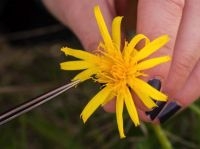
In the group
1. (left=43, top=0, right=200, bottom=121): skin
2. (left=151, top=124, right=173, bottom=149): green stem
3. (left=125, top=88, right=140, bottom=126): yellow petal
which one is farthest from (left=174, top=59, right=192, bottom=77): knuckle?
(left=151, top=124, right=173, bottom=149): green stem

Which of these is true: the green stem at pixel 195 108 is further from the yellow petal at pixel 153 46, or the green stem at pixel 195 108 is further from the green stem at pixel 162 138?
the yellow petal at pixel 153 46

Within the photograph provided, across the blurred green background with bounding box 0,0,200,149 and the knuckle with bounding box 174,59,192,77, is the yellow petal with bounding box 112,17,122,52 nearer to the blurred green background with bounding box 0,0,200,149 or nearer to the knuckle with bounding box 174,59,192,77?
the knuckle with bounding box 174,59,192,77

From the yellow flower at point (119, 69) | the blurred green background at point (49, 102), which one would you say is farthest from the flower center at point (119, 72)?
the blurred green background at point (49, 102)

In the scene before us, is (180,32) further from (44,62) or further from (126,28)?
(44,62)

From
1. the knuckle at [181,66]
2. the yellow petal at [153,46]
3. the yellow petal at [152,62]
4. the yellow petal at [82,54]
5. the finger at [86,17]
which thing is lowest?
the knuckle at [181,66]

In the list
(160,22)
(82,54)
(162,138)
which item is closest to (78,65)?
(82,54)

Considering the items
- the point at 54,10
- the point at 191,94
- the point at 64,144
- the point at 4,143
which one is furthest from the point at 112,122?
the point at 191,94
